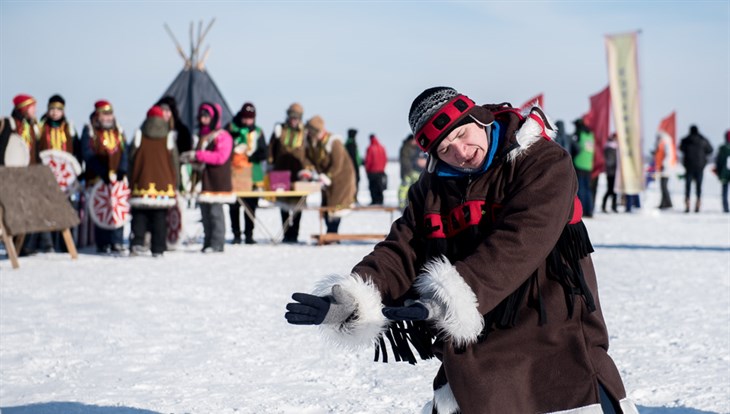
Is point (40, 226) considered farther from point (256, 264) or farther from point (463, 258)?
point (463, 258)

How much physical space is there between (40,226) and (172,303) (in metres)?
2.93

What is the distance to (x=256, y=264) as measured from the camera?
969 centimetres

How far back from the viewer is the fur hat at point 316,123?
11.9m

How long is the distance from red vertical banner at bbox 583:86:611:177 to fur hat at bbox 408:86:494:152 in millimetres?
14642

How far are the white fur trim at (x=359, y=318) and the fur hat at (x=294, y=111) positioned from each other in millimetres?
9749

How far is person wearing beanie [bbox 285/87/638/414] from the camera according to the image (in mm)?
2268

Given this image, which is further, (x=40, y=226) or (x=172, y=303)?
(x=40, y=226)

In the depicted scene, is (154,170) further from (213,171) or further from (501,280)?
(501,280)

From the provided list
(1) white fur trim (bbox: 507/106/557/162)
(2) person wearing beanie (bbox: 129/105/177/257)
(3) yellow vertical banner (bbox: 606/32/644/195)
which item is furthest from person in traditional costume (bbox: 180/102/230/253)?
(1) white fur trim (bbox: 507/106/557/162)

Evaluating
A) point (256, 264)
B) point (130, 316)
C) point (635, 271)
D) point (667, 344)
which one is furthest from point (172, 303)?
point (635, 271)

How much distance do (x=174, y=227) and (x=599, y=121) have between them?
351 inches

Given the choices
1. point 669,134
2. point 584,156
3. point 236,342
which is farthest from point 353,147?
point 236,342

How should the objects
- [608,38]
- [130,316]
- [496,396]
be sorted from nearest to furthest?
[496,396] → [130,316] → [608,38]

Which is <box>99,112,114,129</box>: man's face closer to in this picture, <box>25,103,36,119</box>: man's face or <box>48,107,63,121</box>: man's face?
<box>48,107,63,121</box>: man's face
